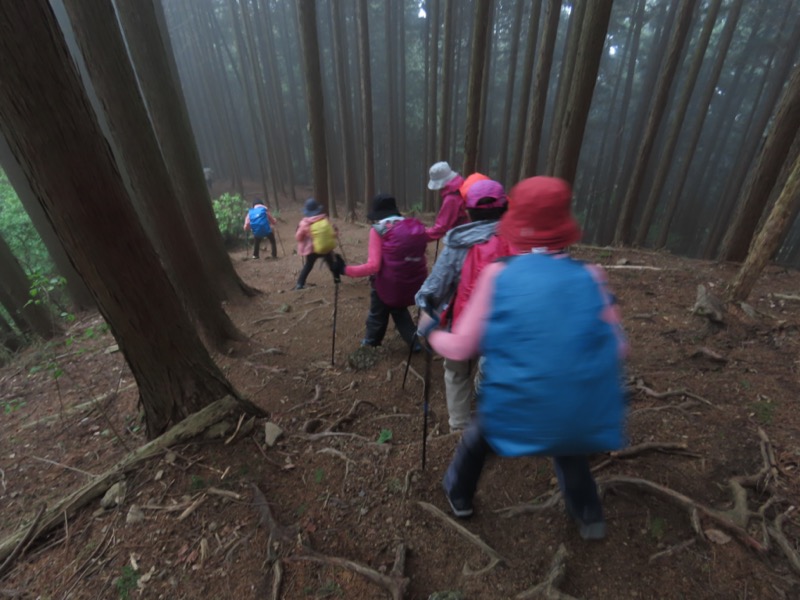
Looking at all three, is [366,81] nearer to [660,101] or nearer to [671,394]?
[660,101]

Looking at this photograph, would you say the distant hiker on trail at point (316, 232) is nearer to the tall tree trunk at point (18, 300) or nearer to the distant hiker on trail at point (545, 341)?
the distant hiker on trail at point (545, 341)

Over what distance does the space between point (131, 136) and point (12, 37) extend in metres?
3.13

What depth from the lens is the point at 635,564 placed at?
1.97 meters

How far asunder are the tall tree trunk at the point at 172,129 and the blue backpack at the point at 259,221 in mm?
4245

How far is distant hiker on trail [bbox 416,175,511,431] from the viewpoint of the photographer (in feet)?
8.56

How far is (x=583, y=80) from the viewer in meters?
5.34

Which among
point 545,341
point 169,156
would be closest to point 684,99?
point 169,156

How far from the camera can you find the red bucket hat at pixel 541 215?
5.64 ft

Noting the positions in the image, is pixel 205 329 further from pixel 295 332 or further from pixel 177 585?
pixel 177 585

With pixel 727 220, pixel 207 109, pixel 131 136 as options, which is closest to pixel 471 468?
pixel 131 136

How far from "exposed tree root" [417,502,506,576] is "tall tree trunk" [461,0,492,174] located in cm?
736

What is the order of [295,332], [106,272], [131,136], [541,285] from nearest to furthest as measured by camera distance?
[541,285] < [106,272] < [131,136] < [295,332]

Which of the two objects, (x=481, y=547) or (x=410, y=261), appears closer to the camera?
(x=481, y=547)

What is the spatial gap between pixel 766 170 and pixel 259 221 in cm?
1121
